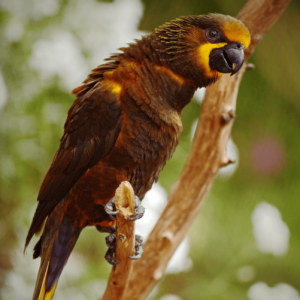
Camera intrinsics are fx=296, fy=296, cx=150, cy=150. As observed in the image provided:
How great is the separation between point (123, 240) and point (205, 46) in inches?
22.1

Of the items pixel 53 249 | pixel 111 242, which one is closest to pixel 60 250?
pixel 53 249

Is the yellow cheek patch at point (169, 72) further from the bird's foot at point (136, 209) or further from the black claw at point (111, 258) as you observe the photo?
the black claw at point (111, 258)

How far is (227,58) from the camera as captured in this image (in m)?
0.81

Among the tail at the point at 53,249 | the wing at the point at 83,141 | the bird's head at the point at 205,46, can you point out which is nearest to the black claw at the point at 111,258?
the tail at the point at 53,249

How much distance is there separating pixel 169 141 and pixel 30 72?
2.88 ft

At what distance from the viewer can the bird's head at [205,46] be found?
0.81m

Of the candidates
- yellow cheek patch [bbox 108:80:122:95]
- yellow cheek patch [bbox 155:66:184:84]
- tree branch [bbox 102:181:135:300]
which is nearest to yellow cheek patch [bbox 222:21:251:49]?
yellow cheek patch [bbox 155:66:184:84]

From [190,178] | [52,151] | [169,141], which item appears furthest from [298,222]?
[52,151]

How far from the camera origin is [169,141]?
2.80 feet

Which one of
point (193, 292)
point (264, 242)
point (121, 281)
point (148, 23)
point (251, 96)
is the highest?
point (148, 23)

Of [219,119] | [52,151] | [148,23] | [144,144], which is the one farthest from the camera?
[52,151]

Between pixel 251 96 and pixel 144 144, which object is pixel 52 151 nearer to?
pixel 144 144

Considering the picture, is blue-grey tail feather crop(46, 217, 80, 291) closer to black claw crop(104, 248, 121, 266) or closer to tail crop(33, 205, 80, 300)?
tail crop(33, 205, 80, 300)

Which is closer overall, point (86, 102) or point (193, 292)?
point (86, 102)
